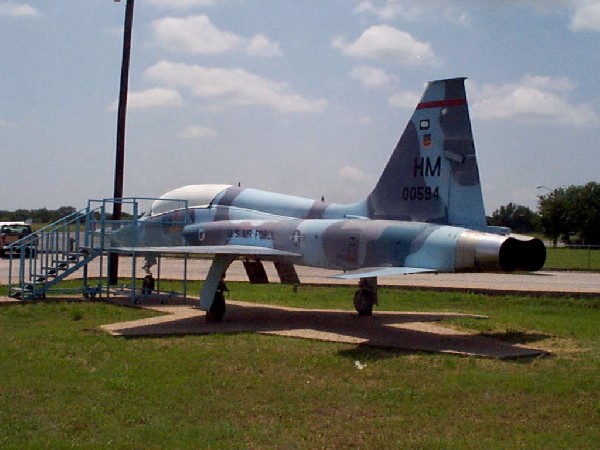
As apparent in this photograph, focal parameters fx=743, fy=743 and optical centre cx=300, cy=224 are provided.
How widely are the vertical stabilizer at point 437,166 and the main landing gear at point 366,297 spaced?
2172 mm

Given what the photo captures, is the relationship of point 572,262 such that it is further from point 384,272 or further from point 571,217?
point 571,217

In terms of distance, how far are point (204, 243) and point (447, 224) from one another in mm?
Result: 6281

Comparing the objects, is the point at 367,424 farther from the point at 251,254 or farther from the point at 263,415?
the point at 251,254

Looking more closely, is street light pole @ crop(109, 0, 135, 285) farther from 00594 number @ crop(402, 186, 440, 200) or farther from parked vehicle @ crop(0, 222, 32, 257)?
parked vehicle @ crop(0, 222, 32, 257)

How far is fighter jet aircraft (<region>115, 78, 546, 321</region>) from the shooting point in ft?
38.4

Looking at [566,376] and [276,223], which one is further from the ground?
[276,223]

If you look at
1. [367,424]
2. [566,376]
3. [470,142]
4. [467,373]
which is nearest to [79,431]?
[367,424]

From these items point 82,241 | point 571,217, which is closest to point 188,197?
point 82,241

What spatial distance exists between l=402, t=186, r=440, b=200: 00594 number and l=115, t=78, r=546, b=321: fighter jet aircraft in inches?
0.7

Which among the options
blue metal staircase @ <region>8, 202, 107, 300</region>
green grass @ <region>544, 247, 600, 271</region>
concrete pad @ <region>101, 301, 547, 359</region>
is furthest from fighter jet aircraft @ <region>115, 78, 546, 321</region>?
green grass @ <region>544, 247, 600, 271</region>

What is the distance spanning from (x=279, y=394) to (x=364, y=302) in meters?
7.05

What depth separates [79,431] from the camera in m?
6.91

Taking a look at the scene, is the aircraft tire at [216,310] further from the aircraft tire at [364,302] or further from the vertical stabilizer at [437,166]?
the vertical stabilizer at [437,166]

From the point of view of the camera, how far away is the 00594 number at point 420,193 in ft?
42.5
